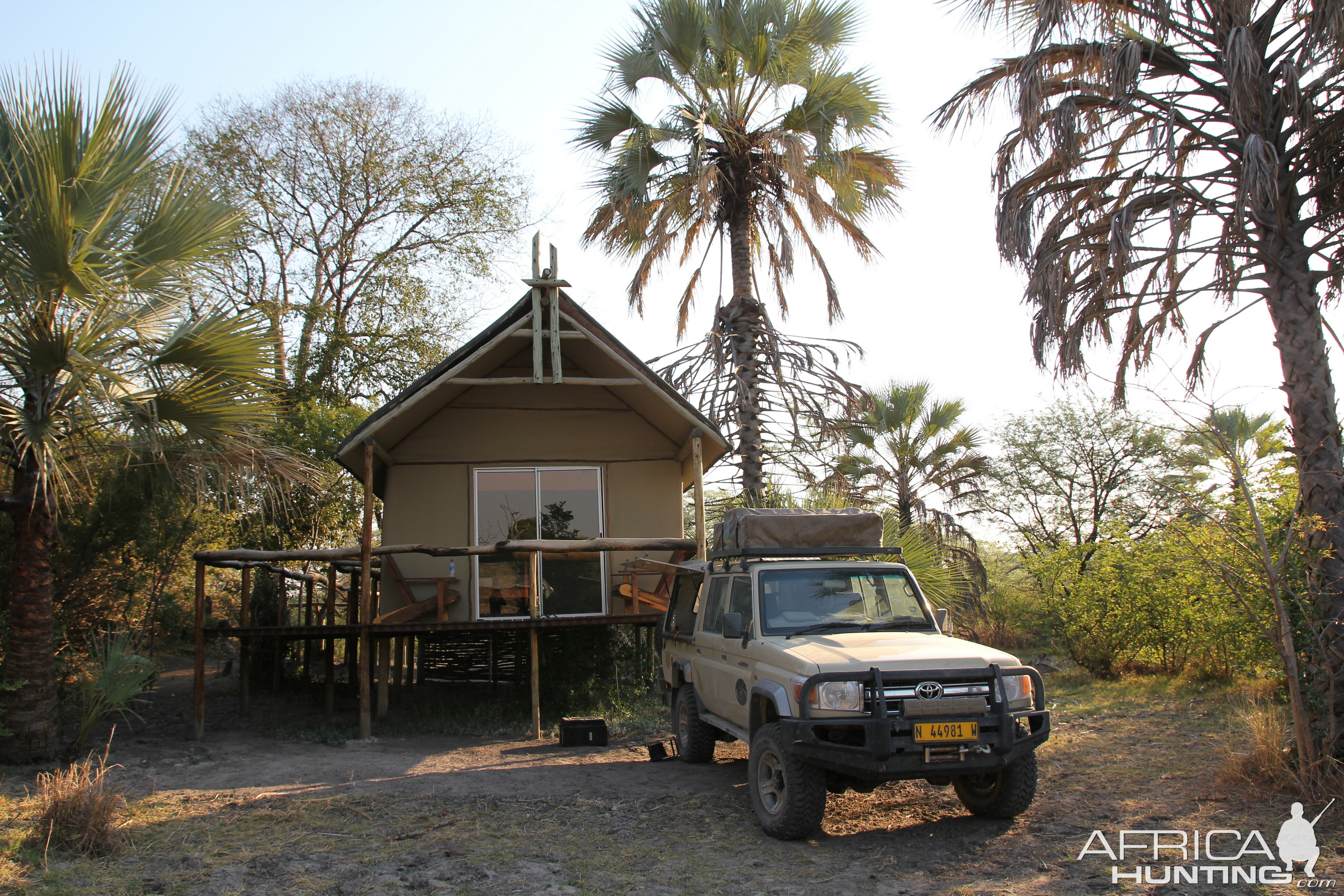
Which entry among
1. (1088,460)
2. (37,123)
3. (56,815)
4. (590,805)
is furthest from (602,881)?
(1088,460)

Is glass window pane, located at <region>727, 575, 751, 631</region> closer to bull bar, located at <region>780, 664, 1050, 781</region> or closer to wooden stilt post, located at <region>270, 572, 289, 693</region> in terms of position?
bull bar, located at <region>780, 664, 1050, 781</region>

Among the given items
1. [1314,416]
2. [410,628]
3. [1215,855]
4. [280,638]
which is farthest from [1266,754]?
[280,638]

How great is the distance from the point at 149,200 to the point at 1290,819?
995 centimetres

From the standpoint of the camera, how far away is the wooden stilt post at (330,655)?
11586 mm

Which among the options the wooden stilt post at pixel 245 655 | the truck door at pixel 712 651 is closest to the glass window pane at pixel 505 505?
the wooden stilt post at pixel 245 655

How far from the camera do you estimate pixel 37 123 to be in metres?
7.39

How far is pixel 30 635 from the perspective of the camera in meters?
8.00

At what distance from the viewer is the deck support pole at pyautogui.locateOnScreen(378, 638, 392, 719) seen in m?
11.2

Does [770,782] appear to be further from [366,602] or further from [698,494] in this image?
[366,602]

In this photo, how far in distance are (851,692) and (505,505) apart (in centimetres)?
808

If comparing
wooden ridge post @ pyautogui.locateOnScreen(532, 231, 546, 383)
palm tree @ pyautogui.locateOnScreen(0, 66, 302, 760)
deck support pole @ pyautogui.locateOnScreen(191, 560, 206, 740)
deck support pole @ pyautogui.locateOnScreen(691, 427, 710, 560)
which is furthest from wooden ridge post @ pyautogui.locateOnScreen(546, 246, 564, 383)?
deck support pole @ pyautogui.locateOnScreen(191, 560, 206, 740)

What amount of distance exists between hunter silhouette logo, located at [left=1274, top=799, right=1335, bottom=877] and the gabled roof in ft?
23.5

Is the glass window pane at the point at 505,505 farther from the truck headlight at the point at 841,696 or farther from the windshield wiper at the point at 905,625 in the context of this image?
the truck headlight at the point at 841,696

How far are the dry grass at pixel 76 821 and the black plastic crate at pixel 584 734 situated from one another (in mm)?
4584
